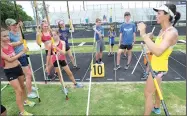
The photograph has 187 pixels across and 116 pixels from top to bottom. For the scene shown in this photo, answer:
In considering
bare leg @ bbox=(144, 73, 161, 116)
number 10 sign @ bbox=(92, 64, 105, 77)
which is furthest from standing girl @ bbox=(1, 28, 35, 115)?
number 10 sign @ bbox=(92, 64, 105, 77)

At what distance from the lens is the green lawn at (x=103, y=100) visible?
4441 millimetres

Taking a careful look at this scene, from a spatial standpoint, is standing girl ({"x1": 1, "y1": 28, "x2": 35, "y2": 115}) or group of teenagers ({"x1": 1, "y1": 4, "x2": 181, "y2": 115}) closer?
group of teenagers ({"x1": 1, "y1": 4, "x2": 181, "y2": 115})

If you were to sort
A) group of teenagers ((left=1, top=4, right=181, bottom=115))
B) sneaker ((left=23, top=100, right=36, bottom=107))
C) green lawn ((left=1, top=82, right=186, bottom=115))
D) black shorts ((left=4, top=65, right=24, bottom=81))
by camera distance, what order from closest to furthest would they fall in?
1. group of teenagers ((left=1, top=4, right=181, bottom=115))
2. black shorts ((left=4, top=65, right=24, bottom=81))
3. green lawn ((left=1, top=82, right=186, bottom=115))
4. sneaker ((left=23, top=100, right=36, bottom=107))

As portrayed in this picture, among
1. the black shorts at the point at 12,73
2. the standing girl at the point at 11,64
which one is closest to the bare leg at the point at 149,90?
the standing girl at the point at 11,64

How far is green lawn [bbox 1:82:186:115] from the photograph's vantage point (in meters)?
4.44

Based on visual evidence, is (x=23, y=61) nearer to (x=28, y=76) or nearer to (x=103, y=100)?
(x=28, y=76)

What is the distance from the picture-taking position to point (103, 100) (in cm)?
495

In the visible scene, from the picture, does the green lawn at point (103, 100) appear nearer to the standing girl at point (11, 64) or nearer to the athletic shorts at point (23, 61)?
the standing girl at point (11, 64)

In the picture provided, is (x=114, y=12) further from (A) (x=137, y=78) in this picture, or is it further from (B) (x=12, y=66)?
(B) (x=12, y=66)

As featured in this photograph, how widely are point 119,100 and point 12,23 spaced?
3193 millimetres

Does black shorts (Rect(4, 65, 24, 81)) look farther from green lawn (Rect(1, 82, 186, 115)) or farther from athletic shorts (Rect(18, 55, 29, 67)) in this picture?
green lawn (Rect(1, 82, 186, 115))

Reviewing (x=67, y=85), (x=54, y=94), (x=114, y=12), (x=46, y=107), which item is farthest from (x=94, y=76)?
(x=114, y=12)

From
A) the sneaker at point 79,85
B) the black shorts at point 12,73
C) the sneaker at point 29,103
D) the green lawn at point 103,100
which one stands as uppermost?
the black shorts at point 12,73

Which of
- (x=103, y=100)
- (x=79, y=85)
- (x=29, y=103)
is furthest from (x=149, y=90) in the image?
(x=29, y=103)
